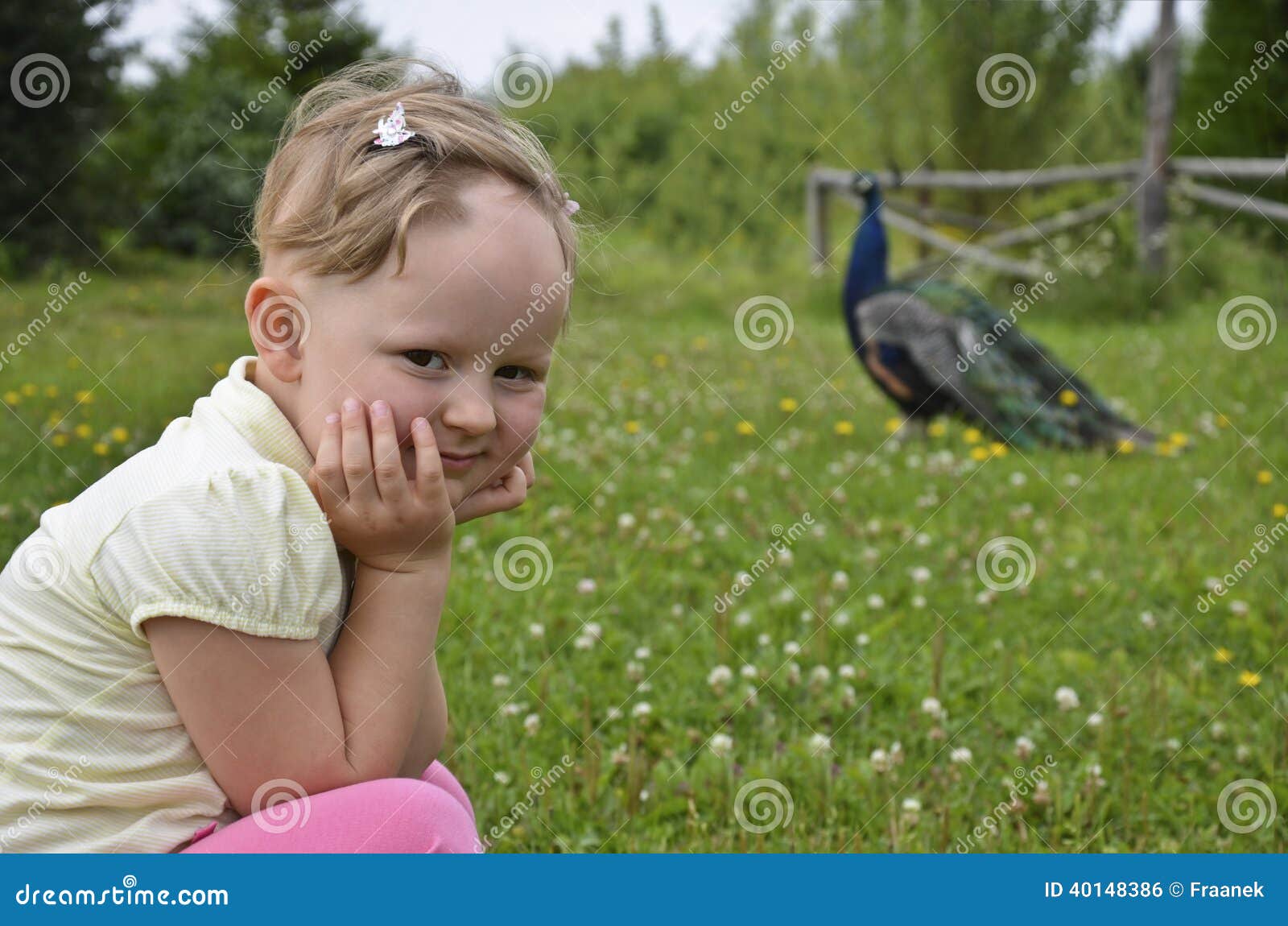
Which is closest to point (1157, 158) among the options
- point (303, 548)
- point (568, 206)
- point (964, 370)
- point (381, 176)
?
point (964, 370)

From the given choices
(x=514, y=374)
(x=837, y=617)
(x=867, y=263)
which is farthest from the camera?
(x=867, y=263)

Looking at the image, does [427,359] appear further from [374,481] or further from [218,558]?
[218,558]

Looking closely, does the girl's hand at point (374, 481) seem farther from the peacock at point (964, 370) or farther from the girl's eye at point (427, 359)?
the peacock at point (964, 370)

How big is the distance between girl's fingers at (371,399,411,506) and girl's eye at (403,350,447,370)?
0.07 meters

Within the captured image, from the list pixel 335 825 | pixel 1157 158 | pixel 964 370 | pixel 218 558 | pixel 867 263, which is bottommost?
pixel 335 825

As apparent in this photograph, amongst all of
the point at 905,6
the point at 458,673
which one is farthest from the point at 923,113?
the point at 458,673

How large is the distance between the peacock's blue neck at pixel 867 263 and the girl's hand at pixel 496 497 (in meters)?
4.76

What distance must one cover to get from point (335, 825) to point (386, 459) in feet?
1.49

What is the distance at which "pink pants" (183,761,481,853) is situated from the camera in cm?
143

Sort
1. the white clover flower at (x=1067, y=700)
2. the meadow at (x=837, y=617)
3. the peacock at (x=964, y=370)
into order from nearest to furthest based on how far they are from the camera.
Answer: the meadow at (x=837, y=617), the white clover flower at (x=1067, y=700), the peacock at (x=964, y=370)

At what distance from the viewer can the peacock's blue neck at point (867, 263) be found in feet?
20.5

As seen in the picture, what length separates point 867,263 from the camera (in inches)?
246

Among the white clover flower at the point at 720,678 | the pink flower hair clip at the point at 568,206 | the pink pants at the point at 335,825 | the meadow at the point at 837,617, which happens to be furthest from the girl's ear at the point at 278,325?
the white clover flower at the point at 720,678

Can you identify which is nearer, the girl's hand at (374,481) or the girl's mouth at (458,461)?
the girl's hand at (374,481)
